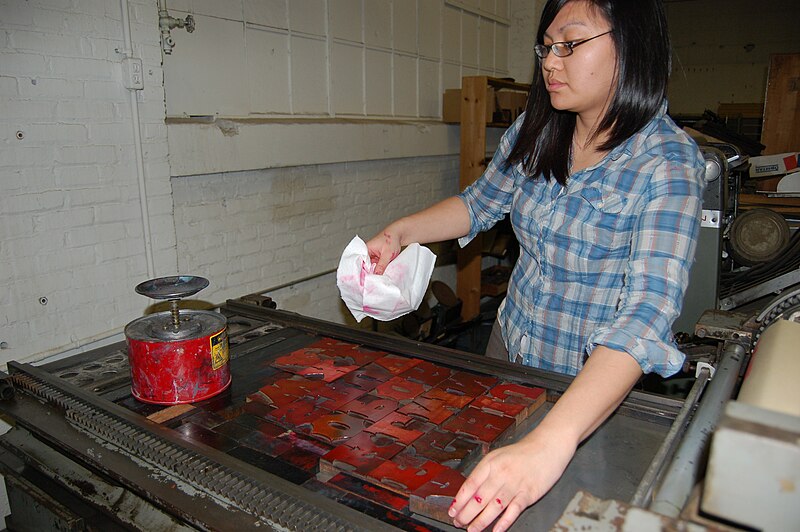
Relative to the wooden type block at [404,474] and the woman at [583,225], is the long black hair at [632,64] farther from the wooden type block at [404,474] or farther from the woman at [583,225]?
the wooden type block at [404,474]

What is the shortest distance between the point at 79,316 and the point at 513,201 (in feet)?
5.51

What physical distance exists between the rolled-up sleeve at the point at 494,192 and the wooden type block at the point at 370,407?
599 mm

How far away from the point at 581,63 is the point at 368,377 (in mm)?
833

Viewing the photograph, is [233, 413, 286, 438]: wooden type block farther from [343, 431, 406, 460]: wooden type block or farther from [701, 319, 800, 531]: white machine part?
[701, 319, 800, 531]: white machine part

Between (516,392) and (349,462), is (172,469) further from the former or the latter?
(516,392)

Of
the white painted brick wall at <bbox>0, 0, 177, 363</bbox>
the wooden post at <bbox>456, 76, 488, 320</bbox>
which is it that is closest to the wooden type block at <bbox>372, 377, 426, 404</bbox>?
the white painted brick wall at <bbox>0, 0, 177, 363</bbox>

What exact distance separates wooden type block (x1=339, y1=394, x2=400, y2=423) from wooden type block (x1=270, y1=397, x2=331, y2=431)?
0.05m

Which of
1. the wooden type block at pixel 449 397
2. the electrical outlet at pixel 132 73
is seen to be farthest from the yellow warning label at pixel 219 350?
the electrical outlet at pixel 132 73

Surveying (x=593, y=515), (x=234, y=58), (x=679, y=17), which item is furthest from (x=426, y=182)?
(x=679, y=17)

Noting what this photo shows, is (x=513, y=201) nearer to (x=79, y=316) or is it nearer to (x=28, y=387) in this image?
(x=28, y=387)

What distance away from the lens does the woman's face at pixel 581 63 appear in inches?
46.7

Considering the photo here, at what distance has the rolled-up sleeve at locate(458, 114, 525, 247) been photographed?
1.56m

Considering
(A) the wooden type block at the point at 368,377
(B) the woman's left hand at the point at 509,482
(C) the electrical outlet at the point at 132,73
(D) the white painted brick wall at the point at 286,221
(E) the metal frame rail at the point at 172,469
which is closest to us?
(B) the woman's left hand at the point at 509,482

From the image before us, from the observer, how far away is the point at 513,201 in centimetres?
152
